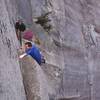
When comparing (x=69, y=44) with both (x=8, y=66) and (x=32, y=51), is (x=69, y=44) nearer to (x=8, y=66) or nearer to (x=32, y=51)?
(x=32, y=51)

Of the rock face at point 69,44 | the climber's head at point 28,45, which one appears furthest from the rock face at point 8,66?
the rock face at point 69,44

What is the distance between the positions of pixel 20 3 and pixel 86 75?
12.4ft

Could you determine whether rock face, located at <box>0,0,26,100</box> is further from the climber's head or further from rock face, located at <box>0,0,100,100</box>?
rock face, located at <box>0,0,100,100</box>

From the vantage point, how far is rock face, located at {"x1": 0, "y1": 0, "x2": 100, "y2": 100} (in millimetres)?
10352

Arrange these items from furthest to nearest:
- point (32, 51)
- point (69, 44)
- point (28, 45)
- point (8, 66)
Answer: point (69, 44), point (28, 45), point (32, 51), point (8, 66)

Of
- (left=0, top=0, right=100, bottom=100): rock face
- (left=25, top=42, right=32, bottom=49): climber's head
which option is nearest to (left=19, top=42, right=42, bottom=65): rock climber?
(left=25, top=42, right=32, bottom=49): climber's head

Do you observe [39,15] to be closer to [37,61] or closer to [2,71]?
[37,61]

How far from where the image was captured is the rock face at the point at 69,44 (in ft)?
34.0

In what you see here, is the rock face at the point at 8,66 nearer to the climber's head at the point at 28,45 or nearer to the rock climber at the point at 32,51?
the rock climber at the point at 32,51

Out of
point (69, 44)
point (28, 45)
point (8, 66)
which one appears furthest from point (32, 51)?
point (69, 44)

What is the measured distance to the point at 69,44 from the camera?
12102mm

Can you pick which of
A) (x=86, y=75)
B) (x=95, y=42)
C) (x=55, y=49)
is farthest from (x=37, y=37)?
(x=95, y=42)

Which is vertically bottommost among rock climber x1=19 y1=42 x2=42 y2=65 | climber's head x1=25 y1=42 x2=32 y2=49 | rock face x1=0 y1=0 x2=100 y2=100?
rock face x1=0 y1=0 x2=100 y2=100

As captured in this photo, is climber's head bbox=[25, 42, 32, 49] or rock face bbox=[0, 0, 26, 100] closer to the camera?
rock face bbox=[0, 0, 26, 100]
